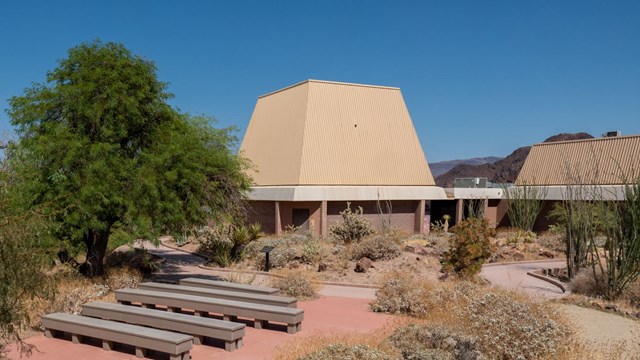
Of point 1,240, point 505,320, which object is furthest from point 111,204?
point 505,320

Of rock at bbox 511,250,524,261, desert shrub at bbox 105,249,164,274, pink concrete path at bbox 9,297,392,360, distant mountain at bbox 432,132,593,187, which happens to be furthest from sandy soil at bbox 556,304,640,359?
distant mountain at bbox 432,132,593,187

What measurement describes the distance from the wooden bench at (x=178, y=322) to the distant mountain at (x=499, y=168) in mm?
108388

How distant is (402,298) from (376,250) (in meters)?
5.86

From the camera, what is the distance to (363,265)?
15570 millimetres

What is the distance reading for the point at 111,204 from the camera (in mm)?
12008

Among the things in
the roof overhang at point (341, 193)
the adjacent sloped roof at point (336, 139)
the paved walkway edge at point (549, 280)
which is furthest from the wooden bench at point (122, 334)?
the adjacent sloped roof at point (336, 139)

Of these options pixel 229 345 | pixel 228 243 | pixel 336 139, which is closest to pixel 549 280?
pixel 229 345

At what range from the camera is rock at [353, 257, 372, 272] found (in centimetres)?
1550

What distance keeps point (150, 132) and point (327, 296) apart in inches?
253

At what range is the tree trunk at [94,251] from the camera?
13602 millimetres

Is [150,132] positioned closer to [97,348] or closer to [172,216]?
[172,216]

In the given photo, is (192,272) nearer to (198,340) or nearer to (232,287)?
(232,287)

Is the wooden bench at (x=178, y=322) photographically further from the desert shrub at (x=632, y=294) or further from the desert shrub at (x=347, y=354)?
the desert shrub at (x=632, y=294)

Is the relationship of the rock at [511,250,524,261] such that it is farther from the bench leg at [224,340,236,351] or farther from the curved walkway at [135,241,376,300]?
the bench leg at [224,340,236,351]
